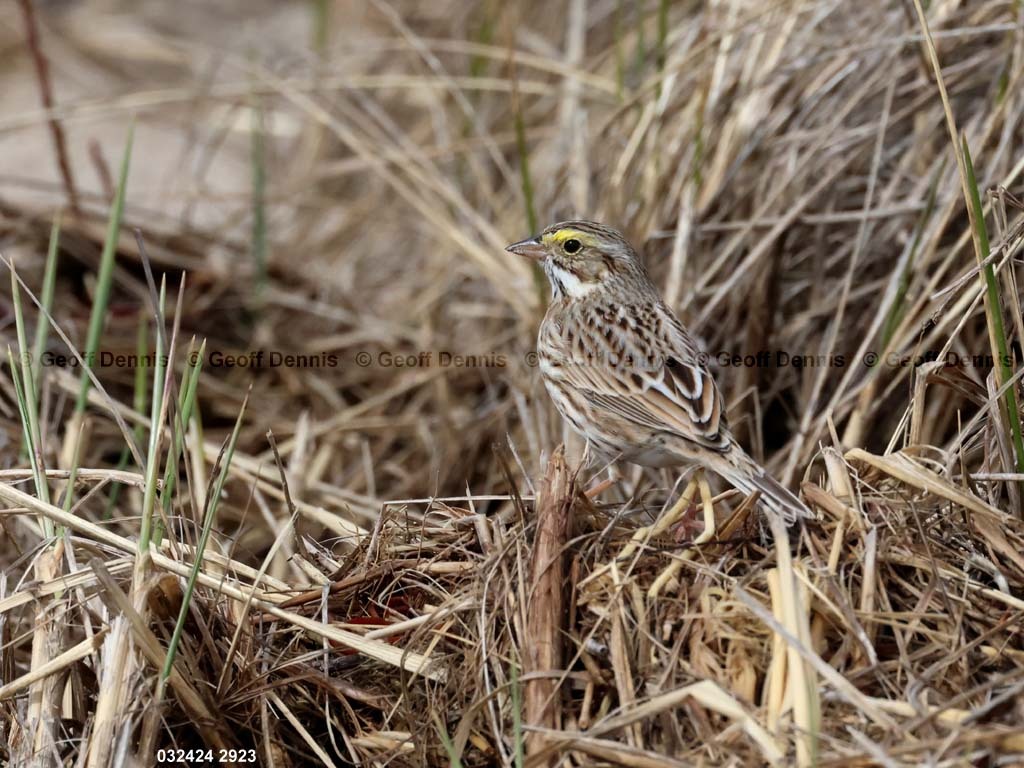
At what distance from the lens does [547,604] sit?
9.18 feet

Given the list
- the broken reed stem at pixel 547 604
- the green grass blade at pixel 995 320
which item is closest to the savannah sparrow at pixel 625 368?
the broken reed stem at pixel 547 604

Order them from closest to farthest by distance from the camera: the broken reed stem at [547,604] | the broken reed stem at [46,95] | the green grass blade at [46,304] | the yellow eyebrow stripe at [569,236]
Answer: the broken reed stem at [547,604], the green grass blade at [46,304], the yellow eyebrow stripe at [569,236], the broken reed stem at [46,95]

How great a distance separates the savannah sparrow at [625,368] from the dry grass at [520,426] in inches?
5.9

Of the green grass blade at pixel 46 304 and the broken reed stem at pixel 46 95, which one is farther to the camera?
the broken reed stem at pixel 46 95

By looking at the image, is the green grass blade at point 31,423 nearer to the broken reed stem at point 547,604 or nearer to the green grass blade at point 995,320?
the broken reed stem at point 547,604

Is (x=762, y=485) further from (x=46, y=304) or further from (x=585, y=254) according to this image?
(x=46, y=304)

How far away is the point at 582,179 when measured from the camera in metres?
5.35

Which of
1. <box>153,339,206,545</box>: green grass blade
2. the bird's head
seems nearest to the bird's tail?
the bird's head

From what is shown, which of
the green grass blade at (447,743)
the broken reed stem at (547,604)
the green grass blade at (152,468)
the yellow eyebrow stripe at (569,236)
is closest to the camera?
the green grass blade at (447,743)

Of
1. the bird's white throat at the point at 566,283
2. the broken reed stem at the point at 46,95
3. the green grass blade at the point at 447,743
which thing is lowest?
the green grass blade at the point at 447,743

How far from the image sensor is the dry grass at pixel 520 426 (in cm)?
269

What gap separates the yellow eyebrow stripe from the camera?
4180 mm

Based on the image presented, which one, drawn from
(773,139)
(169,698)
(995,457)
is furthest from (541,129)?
(169,698)

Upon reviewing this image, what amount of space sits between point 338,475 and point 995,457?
114 inches
